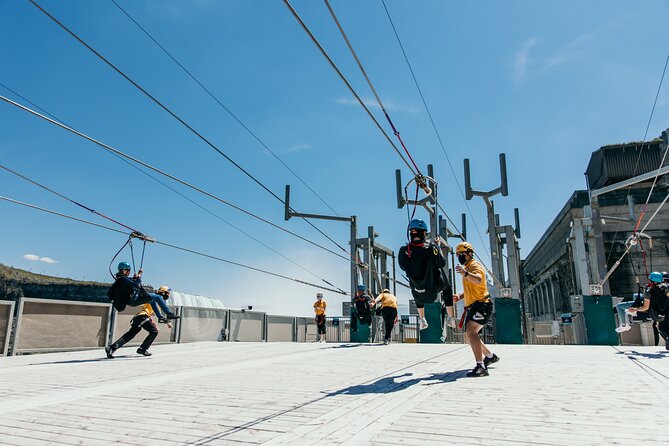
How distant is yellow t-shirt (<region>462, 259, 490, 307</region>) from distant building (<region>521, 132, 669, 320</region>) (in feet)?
37.6

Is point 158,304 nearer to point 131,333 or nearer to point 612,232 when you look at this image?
point 131,333

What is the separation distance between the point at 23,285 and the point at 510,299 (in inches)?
2774

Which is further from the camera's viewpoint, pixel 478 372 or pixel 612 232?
pixel 612 232

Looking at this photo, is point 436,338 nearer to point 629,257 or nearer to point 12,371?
point 12,371

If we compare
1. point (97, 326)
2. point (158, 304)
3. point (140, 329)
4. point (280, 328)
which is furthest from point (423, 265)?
point (280, 328)

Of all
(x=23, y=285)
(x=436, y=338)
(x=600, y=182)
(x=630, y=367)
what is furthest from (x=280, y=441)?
(x=23, y=285)

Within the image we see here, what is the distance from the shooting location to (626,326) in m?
11.4

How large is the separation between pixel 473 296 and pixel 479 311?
0.25 metres

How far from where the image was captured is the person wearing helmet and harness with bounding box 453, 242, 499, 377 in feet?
21.1

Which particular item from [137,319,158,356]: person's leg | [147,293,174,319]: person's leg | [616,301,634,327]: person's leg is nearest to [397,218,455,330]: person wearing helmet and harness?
[147,293,174,319]: person's leg

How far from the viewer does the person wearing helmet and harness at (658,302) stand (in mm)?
9750

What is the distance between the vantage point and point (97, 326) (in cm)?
1327

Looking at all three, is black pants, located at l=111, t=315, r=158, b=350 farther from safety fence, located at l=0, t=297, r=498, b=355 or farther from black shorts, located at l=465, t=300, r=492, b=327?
black shorts, located at l=465, t=300, r=492, b=327

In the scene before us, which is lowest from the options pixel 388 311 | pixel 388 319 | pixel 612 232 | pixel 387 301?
pixel 388 319
